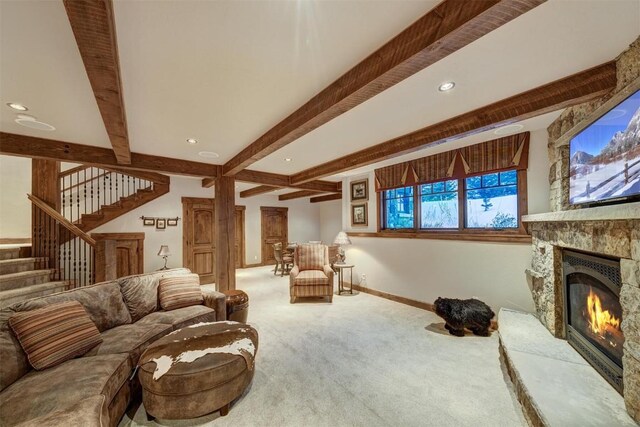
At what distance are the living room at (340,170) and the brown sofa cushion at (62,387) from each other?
0.01 meters

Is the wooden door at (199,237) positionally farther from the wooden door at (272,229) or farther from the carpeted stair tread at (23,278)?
the carpeted stair tread at (23,278)

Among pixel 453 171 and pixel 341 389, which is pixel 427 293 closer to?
pixel 453 171

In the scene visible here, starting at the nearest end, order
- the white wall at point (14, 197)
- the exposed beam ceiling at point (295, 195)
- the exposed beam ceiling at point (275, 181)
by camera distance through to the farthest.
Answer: the exposed beam ceiling at point (275, 181) < the white wall at point (14, 197) < the exposed beam ceiling at point (295, 195)

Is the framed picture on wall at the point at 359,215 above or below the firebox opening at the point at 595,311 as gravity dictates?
above

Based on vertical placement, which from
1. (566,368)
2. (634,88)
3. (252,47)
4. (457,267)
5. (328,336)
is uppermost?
(252,47)

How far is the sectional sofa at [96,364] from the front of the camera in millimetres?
1264

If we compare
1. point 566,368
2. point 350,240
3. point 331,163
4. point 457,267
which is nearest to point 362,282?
point 350,240

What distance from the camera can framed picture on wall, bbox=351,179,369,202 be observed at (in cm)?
499

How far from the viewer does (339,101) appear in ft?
5.41

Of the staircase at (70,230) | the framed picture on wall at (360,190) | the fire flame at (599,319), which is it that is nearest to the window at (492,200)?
the fire flame at (599,319)

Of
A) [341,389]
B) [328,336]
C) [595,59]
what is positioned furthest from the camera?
[328,336]

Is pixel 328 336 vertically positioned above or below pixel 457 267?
below

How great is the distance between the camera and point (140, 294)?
259cm

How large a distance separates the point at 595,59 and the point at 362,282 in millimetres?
4208
